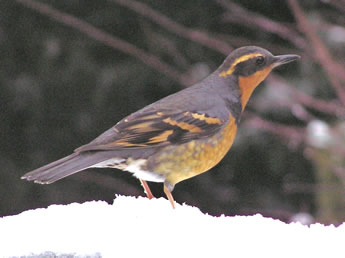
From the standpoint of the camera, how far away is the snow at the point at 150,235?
7.83ft

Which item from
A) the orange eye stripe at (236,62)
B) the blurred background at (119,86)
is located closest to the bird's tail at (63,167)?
the orange eye stripe at (236,62)

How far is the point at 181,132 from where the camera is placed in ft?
11.9

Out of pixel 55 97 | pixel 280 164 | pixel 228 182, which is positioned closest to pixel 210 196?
pixel 228 182

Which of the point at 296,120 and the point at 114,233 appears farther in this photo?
the point at 296,120

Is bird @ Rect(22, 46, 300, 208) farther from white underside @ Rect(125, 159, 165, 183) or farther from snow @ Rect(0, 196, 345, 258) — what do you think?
snow @ Rect(0, 196, 345, 258)

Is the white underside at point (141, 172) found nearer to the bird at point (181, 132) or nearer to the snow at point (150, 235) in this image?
the bird at point (181, 132)

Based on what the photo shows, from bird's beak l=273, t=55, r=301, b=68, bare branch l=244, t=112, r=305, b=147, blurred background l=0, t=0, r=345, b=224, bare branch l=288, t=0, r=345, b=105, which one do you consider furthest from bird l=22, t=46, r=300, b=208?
blurred background l=0, t=0, r=345, b=224

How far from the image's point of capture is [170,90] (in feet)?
21.0

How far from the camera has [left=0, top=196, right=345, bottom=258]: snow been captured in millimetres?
2387

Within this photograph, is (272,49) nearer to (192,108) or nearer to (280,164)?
(280,164)

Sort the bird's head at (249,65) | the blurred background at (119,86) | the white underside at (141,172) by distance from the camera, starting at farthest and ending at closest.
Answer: the blurred background at (119,86) < the bird's head at (249,65) < the white underside at (141,172)

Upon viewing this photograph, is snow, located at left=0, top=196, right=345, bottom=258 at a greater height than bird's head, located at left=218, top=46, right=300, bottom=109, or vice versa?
bird's head, located at left=218, top=46, right=300, bottom=109

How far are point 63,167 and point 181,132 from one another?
0.72 meters

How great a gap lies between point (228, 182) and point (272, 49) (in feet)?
5.24
